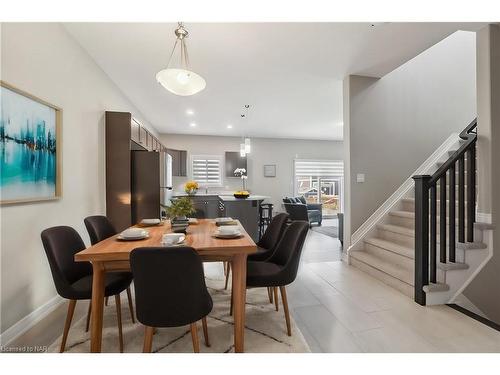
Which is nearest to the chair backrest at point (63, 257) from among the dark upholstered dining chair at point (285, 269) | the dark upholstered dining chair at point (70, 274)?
the dark upholstered dining chair at point (70, 274)

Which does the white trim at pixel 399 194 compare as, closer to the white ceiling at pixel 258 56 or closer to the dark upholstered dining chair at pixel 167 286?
the white ceiling at pixel 258 56

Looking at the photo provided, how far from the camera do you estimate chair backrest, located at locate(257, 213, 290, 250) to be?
2.51 m

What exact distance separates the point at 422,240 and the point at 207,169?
612 cm

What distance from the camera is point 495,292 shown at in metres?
2.61

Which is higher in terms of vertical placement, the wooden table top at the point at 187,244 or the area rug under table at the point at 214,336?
the wooden table top at the point at 187,244

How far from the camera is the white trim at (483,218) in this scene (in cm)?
249

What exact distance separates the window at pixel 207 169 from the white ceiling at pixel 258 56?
253cm

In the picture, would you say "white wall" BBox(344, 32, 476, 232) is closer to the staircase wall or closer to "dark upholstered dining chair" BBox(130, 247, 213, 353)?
the staircase wall

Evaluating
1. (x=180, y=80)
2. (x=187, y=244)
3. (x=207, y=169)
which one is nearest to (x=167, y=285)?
(x=187, y=244)

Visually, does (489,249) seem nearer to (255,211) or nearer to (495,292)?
(495,292)

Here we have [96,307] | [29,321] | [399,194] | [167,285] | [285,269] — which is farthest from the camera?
[399,194]

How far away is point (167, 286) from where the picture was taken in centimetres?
135

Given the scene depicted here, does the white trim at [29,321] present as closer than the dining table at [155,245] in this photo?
No

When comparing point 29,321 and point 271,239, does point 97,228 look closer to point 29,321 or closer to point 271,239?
point 29,321
